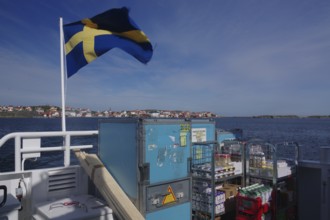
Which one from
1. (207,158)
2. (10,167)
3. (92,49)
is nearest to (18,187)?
(92,49)

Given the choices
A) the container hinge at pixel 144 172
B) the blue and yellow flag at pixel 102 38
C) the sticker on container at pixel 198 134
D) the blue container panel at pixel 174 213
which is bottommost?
the blue container panel at pixel 174 213

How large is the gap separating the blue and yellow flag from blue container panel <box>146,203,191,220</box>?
2.83 meters

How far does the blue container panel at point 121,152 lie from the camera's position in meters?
3.53

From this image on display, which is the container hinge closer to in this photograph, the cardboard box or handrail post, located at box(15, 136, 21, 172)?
handrail post, located at box(15, 136, 21, 172)

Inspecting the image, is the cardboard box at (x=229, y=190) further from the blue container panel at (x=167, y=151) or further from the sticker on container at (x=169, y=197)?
Result: the sticker on container at (x=169, y=197)

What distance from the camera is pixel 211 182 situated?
462 cm

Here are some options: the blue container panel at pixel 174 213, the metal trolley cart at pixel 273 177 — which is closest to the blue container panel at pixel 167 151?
the blue container panel at pixel 174 213

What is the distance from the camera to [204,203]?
4.75 meters

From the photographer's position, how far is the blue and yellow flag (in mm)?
5289

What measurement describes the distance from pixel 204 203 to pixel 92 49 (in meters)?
3.59

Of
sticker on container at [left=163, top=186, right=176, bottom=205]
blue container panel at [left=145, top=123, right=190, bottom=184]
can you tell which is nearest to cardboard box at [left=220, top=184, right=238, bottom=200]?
blue container panel at [left=145, top=123, right=190, bottom=184]

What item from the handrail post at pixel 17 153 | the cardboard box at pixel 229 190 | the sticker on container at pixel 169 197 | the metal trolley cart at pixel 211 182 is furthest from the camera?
the cardboard box at pixel 229 190

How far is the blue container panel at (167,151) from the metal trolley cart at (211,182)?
89 centimetres

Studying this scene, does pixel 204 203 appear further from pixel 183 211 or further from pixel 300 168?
pixel 300 168
